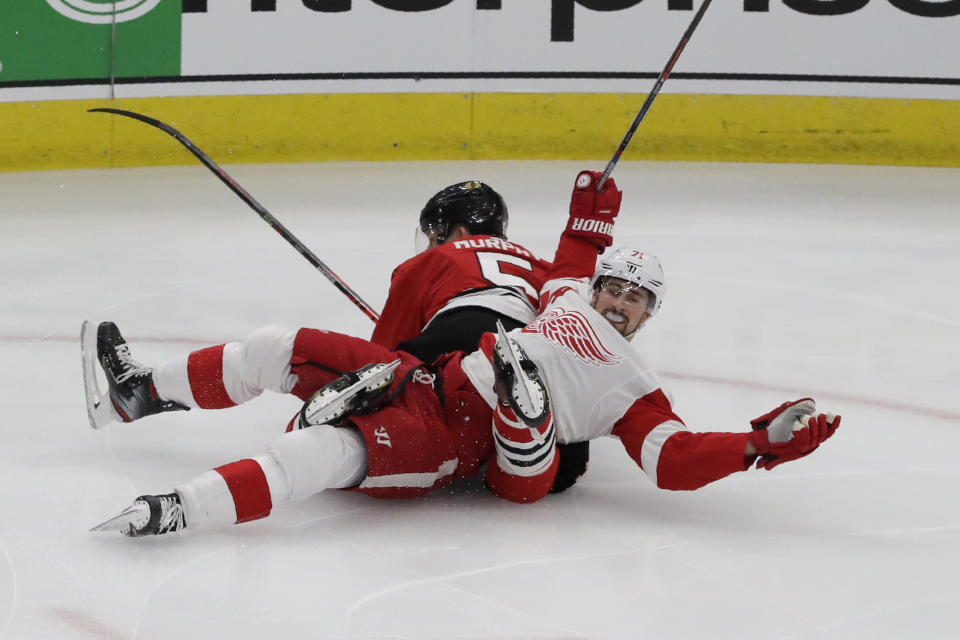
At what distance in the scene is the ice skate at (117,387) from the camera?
2.99 m

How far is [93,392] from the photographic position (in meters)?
3.01

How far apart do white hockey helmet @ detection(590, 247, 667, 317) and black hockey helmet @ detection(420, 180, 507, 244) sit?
57 centimetres

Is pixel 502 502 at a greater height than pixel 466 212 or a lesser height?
lesser

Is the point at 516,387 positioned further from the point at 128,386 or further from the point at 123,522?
the point at 128,386

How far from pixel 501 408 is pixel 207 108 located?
14.2 feet

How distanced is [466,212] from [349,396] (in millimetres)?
908

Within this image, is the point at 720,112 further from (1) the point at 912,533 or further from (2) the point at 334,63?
(1) the point at 912,533

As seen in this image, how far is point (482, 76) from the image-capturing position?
6.78 meters

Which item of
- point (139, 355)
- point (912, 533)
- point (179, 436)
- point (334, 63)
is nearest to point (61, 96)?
point (334, 63)

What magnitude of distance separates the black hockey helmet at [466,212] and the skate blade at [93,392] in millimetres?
830

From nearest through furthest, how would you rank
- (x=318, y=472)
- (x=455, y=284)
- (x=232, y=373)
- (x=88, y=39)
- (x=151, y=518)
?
1. (x=151, y=518)
2. (x=318, y=472)
3. (x=232, y=373)
4. (x=455, y=284)
5. (x=88, y=39)

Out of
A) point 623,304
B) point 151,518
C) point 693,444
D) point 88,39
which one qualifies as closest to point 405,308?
point 623,304

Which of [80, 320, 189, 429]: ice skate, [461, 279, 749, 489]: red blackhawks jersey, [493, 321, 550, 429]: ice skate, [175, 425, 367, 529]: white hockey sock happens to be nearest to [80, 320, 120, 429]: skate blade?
[80, 320, 189, 429]: ice skate

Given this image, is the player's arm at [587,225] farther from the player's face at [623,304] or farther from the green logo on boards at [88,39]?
the green logo on boards at [88,39]
